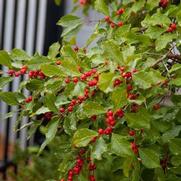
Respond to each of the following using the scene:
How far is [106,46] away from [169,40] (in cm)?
21

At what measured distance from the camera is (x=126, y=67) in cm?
84

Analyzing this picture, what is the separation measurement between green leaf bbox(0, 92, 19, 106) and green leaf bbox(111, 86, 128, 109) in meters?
0.39

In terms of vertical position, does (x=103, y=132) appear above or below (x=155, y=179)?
above

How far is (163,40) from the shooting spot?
103 cm

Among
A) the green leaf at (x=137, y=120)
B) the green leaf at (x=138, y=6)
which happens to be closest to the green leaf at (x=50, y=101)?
the green leaf at (x=137, y=120)

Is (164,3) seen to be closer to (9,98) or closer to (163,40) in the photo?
(163,40)

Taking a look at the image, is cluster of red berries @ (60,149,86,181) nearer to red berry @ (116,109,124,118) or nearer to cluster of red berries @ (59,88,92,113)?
cluster of red berries @ (59,88,92,113)

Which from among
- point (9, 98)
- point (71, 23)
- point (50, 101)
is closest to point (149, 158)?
point (50, 101)

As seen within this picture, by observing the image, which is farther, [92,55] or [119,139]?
[92,55]

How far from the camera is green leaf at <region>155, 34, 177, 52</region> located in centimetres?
103

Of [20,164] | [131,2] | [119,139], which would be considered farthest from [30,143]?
[119,139]

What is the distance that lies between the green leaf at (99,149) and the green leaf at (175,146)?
208 mm

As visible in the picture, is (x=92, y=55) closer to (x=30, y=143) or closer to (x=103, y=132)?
(x=103, y=132)

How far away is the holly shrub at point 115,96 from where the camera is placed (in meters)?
0.87
